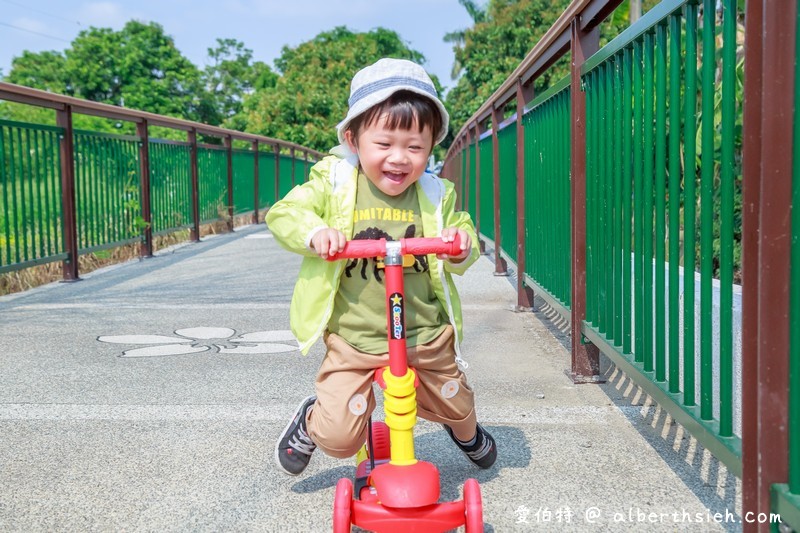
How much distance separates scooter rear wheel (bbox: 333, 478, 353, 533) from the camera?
2.03 metres

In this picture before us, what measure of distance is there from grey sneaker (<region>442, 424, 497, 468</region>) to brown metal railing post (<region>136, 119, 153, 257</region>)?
7.33 meters

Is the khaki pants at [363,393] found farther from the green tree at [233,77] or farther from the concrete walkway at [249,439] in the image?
the green tree at [233,77]

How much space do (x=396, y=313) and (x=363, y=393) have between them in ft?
1.38

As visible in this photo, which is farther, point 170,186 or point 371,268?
point 170,186

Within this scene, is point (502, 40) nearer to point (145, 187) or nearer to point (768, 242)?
point (145, 187)

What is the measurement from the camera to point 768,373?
5.56 feet

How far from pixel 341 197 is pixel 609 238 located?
49.7 inches

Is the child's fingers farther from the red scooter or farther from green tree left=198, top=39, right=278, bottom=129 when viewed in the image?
green tree left=198, top=39, right=278, bottom=129

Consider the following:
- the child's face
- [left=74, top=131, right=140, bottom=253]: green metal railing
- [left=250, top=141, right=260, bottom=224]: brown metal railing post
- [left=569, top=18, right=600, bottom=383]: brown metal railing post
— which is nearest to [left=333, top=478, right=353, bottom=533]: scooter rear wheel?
the child's face

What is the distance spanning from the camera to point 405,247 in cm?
201

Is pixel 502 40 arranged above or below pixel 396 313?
above

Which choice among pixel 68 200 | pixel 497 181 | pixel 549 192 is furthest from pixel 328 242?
pixel 68 200

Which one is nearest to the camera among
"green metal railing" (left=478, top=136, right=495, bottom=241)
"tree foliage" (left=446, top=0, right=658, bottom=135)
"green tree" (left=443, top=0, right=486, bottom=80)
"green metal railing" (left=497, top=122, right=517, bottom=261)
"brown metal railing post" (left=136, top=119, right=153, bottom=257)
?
"green metal railing" (left=497, top=122, right=517, bottom=261)

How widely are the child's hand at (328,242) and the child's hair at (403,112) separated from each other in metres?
0.37
